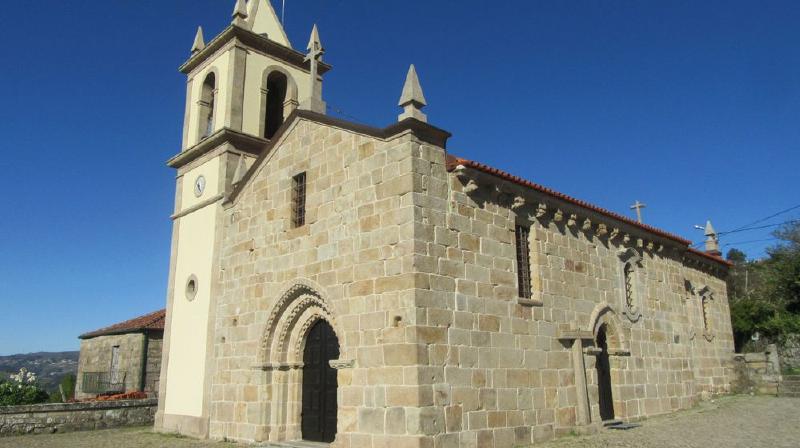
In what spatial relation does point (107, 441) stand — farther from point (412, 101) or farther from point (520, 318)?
point (412, 101)

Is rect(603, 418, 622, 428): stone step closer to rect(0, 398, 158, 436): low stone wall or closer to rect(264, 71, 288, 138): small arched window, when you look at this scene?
rect(264, 71, 288, 138): small arched window

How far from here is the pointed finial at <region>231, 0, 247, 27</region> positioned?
1627 centimetres

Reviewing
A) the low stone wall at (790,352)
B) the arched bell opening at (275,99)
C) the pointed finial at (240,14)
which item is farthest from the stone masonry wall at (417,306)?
the low stone wall at (790,352)

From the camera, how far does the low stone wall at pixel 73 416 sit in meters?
14.7

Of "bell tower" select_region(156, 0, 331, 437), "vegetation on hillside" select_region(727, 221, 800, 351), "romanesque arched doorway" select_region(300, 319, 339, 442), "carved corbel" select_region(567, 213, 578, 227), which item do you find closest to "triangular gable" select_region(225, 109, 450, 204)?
"bell tower" select_region(156, 0, 331, 437)

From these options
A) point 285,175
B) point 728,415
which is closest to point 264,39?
point 285,175

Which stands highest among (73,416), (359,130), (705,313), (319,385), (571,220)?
(359,130)

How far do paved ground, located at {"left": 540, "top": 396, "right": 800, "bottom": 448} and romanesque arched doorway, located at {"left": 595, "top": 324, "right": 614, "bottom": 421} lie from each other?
825mm

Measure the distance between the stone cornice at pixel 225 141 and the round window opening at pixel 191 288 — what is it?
3.52 m

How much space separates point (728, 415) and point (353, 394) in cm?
1053

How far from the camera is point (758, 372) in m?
20.7

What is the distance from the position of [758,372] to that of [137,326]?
23.7 m

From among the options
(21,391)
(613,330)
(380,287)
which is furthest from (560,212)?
(21,391)

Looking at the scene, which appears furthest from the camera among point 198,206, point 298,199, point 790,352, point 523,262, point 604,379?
point 790,352
